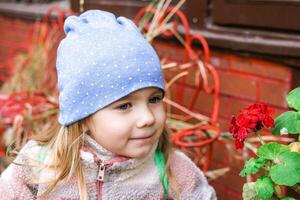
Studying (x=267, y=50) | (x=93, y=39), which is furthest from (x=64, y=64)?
(x=267, y=50)

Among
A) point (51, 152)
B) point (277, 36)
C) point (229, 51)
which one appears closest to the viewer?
point (51, 152)

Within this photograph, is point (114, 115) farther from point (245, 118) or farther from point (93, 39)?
point (245, 118)

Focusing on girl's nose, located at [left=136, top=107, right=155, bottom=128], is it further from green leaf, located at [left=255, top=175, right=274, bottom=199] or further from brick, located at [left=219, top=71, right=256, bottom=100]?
brick, located at [left=219, top=71, right=256, bottom=100]

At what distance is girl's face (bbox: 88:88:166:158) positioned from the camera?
190 cm

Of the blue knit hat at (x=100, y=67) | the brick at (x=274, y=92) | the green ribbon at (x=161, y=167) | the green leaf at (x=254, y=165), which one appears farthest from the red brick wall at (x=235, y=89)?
the green leaf at (x=254, y=165)

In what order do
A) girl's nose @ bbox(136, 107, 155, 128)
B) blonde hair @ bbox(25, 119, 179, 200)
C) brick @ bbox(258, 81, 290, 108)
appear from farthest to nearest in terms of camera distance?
brick @ bbox(258, 81, 290, 108)
blonde hair @ bbox(25, 119, 179, 200)
girl's nose @ bbox(136, 107, 155, 128)

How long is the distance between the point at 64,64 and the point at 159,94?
0.34m

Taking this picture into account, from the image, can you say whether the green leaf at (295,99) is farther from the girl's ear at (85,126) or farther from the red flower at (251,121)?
the girl's ear at (85,126)

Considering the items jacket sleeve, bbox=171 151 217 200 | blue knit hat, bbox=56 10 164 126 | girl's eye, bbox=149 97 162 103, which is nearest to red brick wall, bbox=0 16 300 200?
jacket sleeve, bbox=171 151 217 200

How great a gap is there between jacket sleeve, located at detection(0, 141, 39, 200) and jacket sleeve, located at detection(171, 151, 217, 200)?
0.52 m

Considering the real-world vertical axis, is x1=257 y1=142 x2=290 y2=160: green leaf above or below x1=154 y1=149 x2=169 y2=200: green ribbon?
above

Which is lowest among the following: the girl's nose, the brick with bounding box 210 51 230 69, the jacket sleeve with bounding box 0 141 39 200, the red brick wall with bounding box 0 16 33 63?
the red brick wall with bounding box 0 16 33 63

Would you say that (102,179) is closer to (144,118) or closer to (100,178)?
(100,178)

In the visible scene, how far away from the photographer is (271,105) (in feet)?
9.44
